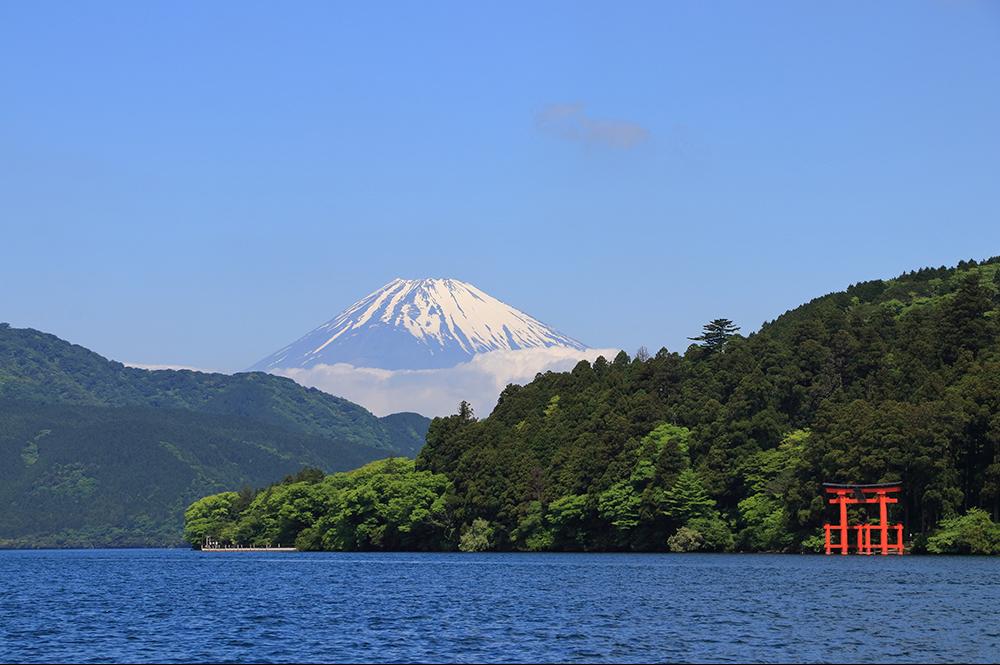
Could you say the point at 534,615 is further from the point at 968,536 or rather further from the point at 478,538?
the point at 478,538

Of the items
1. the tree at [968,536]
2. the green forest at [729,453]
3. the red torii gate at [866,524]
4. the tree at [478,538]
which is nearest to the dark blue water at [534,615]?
the tree at [968,536]

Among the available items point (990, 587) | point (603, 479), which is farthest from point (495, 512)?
point (990, 587)

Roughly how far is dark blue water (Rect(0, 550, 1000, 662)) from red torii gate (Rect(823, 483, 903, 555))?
44.1 feet

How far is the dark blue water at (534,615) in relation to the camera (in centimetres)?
5216

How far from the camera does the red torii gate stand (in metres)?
124

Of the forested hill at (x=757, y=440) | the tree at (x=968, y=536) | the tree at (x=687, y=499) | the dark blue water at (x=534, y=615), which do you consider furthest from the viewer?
the tree at (x=687, y=499)

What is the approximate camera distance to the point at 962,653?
5003 centimetres

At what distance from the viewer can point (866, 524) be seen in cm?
12688

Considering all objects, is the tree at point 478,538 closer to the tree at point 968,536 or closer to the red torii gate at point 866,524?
the red torii gate at point 866,524

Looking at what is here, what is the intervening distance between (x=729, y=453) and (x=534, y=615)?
276ft

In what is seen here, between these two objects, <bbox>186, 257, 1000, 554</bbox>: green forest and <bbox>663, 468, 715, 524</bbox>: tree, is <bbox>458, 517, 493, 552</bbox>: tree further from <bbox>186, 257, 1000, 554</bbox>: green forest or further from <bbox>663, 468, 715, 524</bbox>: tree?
<bbox>663, 468, 715, 524</bbox>: tree

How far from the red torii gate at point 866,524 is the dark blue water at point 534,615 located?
1345 cm

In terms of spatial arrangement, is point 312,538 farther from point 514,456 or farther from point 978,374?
point 978,374

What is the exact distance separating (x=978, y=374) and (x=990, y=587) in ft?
181
